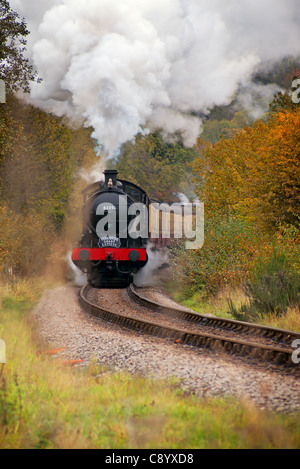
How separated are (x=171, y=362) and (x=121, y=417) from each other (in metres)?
2.34

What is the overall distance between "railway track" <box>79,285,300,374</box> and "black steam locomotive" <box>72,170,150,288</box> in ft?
7.24

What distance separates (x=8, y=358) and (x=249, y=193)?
11660mm

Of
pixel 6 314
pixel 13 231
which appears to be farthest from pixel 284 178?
pixel 13 231

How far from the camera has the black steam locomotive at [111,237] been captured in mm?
14516

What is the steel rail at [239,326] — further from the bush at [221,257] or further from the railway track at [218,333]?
the bush at [221,257]

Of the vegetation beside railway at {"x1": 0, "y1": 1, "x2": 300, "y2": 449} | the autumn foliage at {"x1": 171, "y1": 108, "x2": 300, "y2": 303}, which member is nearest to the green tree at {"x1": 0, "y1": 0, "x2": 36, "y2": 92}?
the vegetation beside railway at {"x1": 0, "y1": 1, "x2": 300, "y2": 449}

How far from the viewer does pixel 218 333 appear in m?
9.09

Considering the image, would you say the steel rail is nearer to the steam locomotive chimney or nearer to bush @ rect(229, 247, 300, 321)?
bush @ rect(229, 247, 300, 321)
